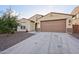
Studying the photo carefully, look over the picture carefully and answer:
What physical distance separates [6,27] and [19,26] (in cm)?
85

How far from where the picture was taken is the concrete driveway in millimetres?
6410

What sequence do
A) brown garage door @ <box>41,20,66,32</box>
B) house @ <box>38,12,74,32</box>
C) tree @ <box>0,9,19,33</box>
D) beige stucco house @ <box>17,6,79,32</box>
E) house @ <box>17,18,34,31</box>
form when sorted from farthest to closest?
house @ <box>17,18,34,31</box>
tree @ <box>0,9,19,33</box>
brown garage door @ <box>41,20,66,32</box>
house @ <box>38,12,74,32</box>
beige stucco house @ <box>17,6,79,32</box>

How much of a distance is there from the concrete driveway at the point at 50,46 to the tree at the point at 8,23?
2.99 m

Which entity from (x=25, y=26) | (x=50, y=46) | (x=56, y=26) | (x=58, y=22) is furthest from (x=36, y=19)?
(x=50, y=46)

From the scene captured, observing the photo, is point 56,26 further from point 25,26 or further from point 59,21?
point 25,26

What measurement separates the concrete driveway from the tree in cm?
299

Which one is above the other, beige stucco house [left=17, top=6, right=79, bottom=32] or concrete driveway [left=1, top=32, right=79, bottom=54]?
beige stucco house [left=17, top=6, right=79, bottom=32]

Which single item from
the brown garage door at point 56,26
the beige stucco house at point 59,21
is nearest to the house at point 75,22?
the beige stucco house at point 59,21

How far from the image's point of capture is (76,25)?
782cm

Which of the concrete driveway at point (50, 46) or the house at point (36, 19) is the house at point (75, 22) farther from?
the house at point (36, 19)

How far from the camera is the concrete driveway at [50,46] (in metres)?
6.41

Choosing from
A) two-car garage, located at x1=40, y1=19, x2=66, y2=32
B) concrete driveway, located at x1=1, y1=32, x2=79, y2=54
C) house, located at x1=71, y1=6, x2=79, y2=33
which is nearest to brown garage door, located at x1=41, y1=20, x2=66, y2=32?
two-car garage, located at x1=40, y1=19, x2=66, y2=32

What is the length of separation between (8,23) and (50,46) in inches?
193

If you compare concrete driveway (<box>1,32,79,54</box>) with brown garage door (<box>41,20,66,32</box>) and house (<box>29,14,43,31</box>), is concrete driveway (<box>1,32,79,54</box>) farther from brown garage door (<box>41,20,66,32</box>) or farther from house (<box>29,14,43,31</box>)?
house (<box>29,14,43,31</box>)
